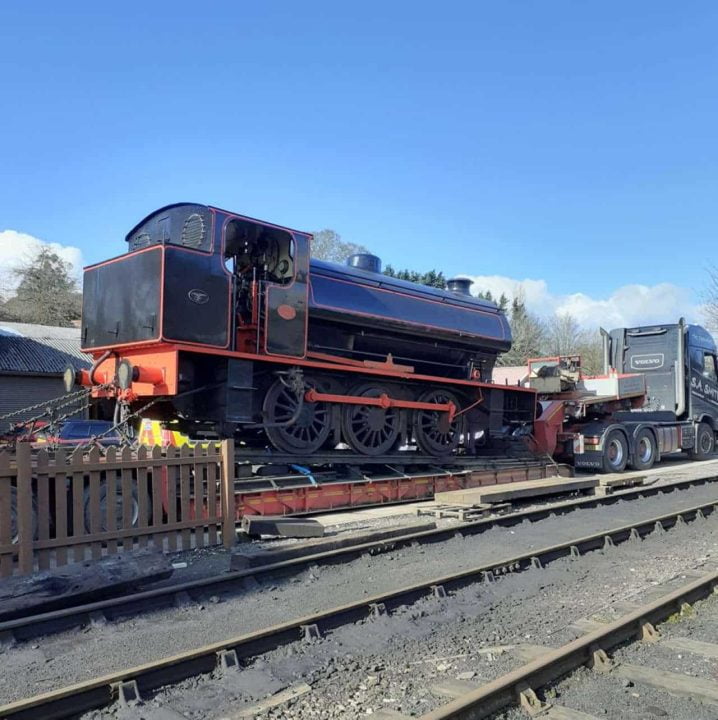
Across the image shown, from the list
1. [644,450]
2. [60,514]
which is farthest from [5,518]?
[644,450]

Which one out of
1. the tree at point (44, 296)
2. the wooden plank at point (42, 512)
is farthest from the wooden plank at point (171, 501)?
the tree at point (44, 296)

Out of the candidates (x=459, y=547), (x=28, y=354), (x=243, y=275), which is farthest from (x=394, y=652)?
(x=28, y=354)

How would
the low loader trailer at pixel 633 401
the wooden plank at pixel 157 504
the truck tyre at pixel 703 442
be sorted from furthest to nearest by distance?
the truck tyre at pixel 703 442 → the low loader trailer at pixel 633 401 → the wooden plank at pixel 157 504

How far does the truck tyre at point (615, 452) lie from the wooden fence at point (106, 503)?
34.6ft

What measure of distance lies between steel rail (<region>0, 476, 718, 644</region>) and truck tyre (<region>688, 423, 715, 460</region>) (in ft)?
39.6

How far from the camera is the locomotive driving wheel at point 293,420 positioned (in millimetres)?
9180

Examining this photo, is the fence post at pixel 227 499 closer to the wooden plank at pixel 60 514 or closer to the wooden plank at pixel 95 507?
the wooden plank at pixel 95 507

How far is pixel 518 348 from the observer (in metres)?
50.2

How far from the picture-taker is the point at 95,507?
6145 millimetres

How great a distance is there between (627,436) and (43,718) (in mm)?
15149

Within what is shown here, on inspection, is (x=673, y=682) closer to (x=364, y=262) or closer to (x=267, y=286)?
(x=267, y=286)

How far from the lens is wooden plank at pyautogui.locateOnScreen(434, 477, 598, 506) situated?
983 centimetres

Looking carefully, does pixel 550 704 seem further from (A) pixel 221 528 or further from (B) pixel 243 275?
(B) pixel 243 275

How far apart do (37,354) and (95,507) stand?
20370 mm
